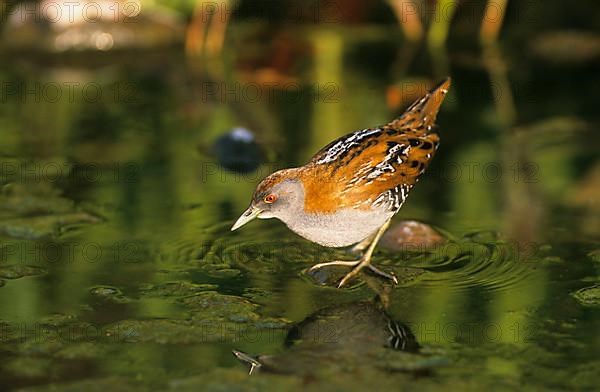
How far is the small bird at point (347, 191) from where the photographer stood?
19.1 feet

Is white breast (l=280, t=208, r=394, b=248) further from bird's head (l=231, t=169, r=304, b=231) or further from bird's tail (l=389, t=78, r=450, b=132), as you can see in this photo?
bird's tail (l=389, t=78, r=450, b=132)

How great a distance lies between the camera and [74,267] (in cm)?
627

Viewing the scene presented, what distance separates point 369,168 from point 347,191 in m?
0.22

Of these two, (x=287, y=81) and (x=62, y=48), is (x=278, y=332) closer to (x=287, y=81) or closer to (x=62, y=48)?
(x=287, y=81)

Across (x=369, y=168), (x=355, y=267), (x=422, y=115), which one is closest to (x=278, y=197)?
(x=369, y=168)

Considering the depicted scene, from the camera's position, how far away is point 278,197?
228 inches

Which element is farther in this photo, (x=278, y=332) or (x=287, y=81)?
Answer: (x=287, y=81)

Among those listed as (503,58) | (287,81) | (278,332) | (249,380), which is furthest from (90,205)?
(503,58)

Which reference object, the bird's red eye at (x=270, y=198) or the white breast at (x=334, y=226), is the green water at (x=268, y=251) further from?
the bird's red eye at (x=270, y=198)

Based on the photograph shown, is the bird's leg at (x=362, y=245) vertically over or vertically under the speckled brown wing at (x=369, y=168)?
under

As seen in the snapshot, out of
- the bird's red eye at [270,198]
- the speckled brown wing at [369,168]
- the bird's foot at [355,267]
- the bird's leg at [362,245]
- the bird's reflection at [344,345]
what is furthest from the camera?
the bird's leg at [362,245]

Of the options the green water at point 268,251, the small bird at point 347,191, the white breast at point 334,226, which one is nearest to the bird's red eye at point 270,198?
the small bird at point 347,191

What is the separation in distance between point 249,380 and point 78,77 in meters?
7.08

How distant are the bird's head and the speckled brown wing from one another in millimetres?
56
